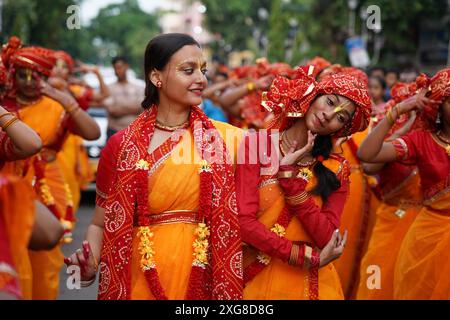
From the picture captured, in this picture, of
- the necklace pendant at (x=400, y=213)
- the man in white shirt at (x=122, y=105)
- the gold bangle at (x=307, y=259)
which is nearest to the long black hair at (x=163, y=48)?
the gold bangle at (x=307, y=259)

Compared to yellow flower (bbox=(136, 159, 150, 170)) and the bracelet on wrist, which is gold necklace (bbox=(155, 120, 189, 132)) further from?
the bracelet on wrist

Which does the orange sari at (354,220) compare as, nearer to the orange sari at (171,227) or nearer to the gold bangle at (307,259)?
the gold bangle at (307,259)

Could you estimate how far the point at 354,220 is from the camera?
22.4ft

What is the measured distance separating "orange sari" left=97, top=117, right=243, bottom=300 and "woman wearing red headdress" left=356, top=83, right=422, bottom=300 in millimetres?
2696

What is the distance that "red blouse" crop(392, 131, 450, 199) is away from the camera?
16.2ft

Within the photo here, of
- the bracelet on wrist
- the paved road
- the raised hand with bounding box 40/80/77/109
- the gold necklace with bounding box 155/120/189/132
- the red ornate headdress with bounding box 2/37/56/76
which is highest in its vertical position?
the bracelet on wrist

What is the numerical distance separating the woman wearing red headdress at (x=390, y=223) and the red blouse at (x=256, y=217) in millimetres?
2188

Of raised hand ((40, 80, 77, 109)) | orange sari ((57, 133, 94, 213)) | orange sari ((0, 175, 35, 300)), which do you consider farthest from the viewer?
orange sari ((57, 133, 94, 213))

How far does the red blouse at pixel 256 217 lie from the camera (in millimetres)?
4027

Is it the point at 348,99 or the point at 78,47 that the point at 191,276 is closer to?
the point at 348,99

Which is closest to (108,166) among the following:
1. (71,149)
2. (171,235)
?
(171,235)

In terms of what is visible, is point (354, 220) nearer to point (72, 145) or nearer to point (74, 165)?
point (74, 165)

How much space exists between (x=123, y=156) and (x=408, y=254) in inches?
90.5

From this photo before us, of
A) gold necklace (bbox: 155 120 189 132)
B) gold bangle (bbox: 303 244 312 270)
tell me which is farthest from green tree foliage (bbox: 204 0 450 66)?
gold necklace (bbox: 155 120 189 132)
